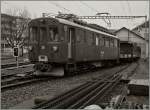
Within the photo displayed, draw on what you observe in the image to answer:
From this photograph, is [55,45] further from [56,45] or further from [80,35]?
[80,35]

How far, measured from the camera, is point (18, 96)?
917 cm

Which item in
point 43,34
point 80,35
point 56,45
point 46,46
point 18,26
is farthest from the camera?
point 18,26

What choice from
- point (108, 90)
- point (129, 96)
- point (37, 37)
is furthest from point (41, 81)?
point (129, 96)

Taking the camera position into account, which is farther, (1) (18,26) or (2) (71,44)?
(1) (18,26)

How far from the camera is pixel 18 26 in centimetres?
4684

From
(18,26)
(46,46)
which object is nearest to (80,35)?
(46,46)

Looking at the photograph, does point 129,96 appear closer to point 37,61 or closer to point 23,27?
point 37,61

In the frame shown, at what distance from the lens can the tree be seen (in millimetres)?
40906

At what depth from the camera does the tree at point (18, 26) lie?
4091 centimetres

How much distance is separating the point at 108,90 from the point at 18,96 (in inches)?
129

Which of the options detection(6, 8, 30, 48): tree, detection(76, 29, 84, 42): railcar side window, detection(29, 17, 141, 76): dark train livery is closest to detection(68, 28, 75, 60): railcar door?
detection(29, 17, 141, 76): dark train livery

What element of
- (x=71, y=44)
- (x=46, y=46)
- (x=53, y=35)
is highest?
(x=53, y=35)

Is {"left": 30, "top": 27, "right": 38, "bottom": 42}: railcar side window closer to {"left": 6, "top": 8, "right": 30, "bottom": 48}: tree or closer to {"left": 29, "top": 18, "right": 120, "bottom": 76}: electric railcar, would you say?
{"left": 29, "top": 18, "right": 120, "bottom": 76}: electric railcar

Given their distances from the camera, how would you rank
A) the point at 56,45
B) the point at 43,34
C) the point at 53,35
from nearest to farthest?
1. the point at 56,45
2. the point at 53,35
3. the point at 43,34
